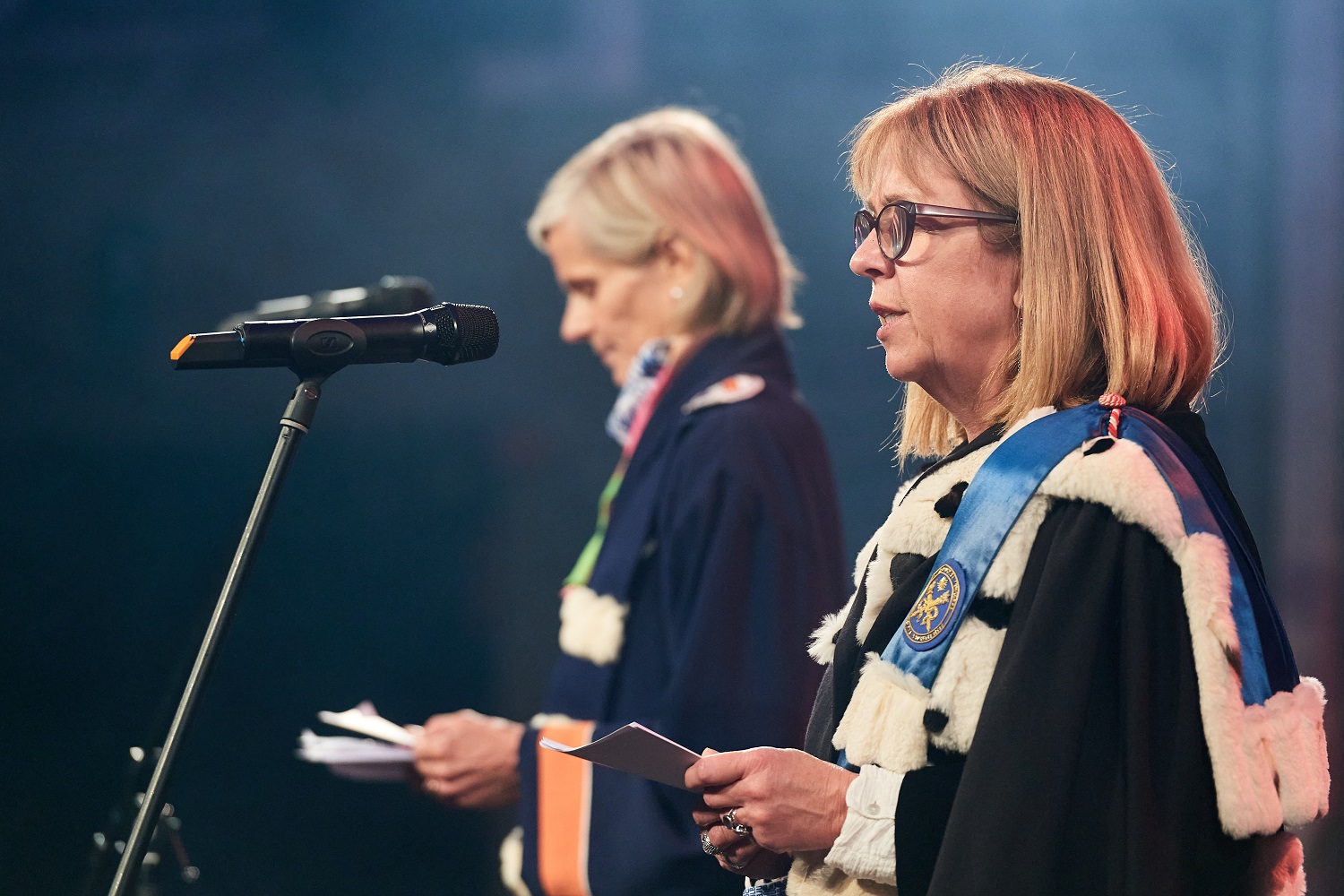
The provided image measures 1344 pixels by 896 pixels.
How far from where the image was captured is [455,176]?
3.77 m

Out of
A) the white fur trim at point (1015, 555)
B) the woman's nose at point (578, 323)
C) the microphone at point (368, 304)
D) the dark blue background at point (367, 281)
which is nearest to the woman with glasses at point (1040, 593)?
the white fur trim at point (1015, 555)

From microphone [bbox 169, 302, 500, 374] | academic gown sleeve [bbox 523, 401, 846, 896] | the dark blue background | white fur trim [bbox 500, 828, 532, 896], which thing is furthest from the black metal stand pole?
the dark blue background

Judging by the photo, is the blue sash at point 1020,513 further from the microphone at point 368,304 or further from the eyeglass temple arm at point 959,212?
the microphone at point 368,304

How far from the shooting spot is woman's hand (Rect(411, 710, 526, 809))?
7.97 ft

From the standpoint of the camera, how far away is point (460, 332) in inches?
60.1

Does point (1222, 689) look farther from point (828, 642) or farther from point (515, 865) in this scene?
point (515, 865)

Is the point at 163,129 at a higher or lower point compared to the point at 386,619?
higher

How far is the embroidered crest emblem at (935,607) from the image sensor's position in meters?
1.25

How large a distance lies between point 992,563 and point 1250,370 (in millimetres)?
2916

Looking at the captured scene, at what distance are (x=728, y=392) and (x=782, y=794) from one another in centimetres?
140

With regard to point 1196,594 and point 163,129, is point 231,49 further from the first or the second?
point 1196,594

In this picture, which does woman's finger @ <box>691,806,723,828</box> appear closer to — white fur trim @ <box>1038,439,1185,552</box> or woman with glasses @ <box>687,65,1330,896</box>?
woman with glasses @ <box>687,65,1330,896</box>

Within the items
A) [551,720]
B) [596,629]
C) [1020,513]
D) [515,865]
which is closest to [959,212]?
[1020,513]

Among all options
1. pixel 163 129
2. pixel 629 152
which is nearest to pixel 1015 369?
pixel 629 152
